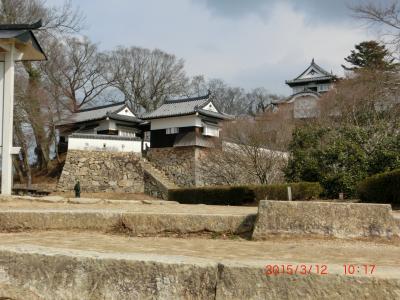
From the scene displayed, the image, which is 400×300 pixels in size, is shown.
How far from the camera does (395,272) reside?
2293mm

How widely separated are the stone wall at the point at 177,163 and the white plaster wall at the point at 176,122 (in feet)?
5.32

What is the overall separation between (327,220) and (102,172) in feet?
76.3

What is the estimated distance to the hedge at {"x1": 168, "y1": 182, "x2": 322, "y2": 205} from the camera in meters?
14.0

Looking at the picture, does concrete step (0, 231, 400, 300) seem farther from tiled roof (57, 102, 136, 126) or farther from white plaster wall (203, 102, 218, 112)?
tiled roof (57, 102, 136, 126)

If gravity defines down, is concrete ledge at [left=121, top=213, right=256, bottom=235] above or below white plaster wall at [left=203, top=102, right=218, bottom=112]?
below

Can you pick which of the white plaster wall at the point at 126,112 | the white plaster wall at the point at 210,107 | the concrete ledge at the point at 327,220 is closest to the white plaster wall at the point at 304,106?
the white plaster wall at the point at 210,107

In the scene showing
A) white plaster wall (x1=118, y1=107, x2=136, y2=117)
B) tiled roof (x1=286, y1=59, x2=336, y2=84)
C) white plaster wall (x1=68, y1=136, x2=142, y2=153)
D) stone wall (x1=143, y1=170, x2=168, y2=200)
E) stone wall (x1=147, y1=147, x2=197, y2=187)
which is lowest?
stone wall (x1=143, y1=170, x2=168, y2=200)

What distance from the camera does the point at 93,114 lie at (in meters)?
31.4

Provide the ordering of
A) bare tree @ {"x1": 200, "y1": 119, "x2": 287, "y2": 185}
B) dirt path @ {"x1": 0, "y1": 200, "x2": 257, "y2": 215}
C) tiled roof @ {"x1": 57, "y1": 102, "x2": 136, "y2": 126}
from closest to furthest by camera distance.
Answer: dirt path @ {"x1": 0, "y1": 200, "x2": 257, "y2": 215} → bare tree @ {"x1": 200, "y1": 119, "x2": 287, "y2": 185} → tiled roof @ {"x1": 57, "y1": 102, "x2": 136, "y2": 126}

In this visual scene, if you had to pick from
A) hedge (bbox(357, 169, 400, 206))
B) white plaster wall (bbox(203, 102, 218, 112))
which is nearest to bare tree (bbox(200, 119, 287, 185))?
white plaster wall (bbox(203, 102, 218, 112))

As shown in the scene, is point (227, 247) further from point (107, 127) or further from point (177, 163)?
point (107, 127)

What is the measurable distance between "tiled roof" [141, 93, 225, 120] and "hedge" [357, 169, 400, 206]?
17232 mm

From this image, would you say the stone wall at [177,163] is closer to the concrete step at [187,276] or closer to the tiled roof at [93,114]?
the tiled roof at [93,114]

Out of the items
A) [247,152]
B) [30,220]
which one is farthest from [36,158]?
[30,220]
